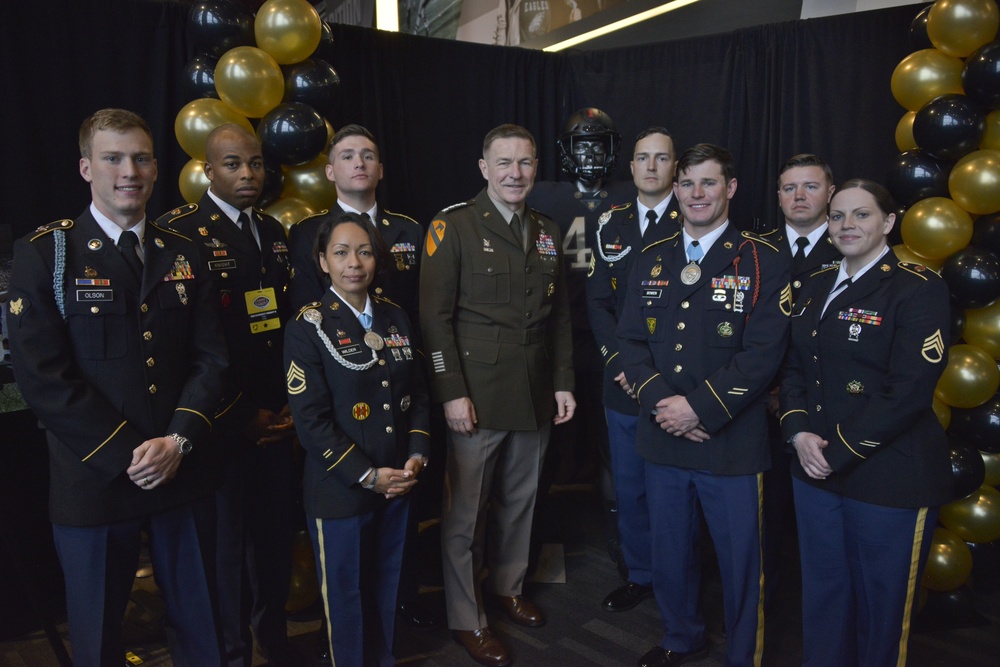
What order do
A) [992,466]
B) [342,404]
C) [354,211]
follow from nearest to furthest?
[342,404], [354,211], [992,466]

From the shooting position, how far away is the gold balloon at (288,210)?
9.57 feet

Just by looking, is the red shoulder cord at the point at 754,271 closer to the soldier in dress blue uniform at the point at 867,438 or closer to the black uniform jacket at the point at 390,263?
the soldier in dress blue uniform at the point at 867,438

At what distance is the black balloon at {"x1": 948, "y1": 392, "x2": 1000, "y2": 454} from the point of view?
285 cm

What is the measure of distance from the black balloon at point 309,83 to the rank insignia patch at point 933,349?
244 cm

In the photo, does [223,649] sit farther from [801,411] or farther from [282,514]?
[801,411]

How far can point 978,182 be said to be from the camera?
8.98ft

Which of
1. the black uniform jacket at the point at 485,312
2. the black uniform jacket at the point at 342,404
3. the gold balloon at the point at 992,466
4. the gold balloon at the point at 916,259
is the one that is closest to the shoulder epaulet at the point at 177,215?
the black uniform jacket at the point at 342,404

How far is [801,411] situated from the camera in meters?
2.21

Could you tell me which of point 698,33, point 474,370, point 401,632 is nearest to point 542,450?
point 474,370

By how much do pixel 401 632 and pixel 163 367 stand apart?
1481 millimetres

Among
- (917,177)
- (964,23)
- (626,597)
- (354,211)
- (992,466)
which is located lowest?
(626,597)

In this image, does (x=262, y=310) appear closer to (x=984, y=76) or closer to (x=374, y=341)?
(x=374, y=341)

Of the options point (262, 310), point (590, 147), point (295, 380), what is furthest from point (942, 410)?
point (262, 310)

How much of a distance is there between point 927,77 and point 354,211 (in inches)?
94.0
